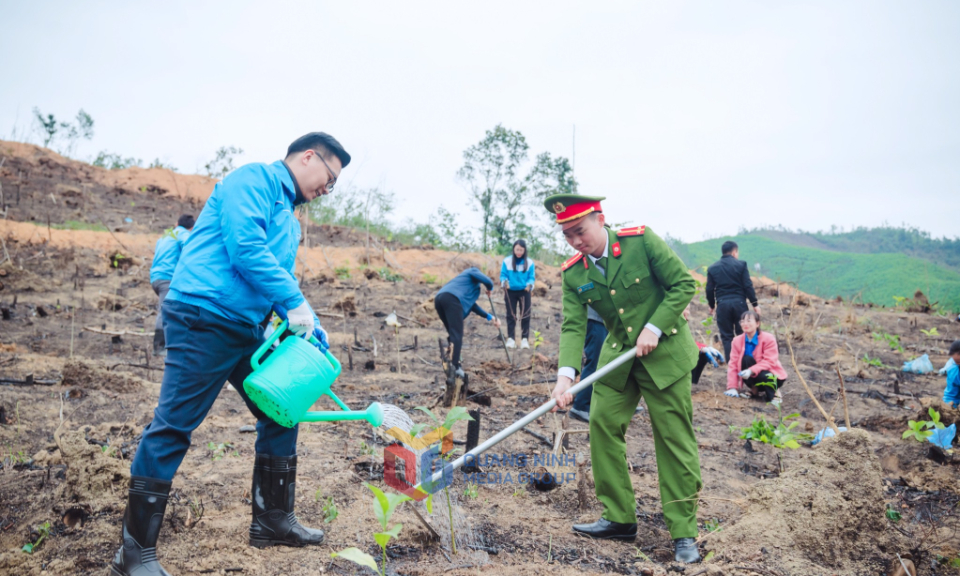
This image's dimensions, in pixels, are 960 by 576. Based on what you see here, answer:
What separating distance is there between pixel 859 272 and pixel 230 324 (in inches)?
937

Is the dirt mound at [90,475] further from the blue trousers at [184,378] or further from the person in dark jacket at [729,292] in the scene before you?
the person in dark jacket at [729,292]

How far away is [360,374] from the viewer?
22.8ft

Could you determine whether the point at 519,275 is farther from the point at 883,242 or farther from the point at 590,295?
the point at 883,242

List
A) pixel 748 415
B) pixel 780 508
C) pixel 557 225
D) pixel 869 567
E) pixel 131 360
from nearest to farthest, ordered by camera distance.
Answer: pixel 869 567 < pixel 780 508 < pixel 557 225 < pixel 748 415 < pixel 131 360

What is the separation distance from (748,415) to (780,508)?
3.31m

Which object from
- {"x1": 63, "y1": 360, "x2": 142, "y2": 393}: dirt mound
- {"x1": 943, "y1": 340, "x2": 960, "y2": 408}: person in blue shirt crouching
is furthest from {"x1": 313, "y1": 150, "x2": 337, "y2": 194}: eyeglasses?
{"x1": 943, "y1": 340, "x2": 960, "y2": 408}: person in blue shirt crouching

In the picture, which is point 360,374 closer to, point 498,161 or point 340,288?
point 340,288

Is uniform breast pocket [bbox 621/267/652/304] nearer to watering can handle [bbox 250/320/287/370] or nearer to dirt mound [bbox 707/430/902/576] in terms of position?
dirt mound [bbox 707/430/902/576]

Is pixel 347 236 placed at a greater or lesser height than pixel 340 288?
greater

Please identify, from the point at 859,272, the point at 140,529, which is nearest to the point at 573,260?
the point at 140,529

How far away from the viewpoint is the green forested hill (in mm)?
17642

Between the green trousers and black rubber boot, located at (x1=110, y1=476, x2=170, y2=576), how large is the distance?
6.70 feet

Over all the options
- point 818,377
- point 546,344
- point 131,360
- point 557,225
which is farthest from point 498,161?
point 557,225

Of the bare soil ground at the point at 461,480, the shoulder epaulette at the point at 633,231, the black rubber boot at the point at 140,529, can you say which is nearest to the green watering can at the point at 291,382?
the black rubber boot at the point at 140,529
